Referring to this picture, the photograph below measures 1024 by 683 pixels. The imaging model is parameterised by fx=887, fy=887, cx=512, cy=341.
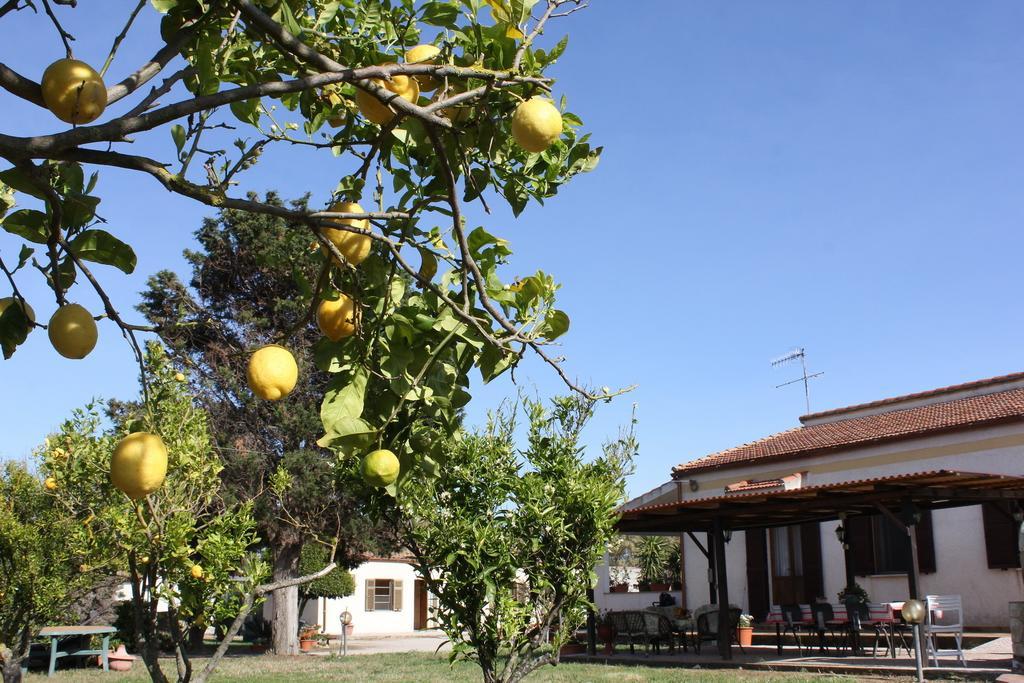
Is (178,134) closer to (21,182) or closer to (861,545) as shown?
(21,182)

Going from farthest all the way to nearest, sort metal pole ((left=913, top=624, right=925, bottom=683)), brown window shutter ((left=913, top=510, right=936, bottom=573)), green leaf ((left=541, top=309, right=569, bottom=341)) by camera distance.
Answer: brown window shutter ((left=913, top=510, right=936, bottom=573)) < metal pole ((left=913, top=624, right=925, bottom=683)) < green leaf ((left=541, top=309, right=569, bottom=341))

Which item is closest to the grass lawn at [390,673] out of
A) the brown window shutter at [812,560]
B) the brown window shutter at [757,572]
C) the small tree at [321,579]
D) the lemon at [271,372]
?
the small tree at [321,579]

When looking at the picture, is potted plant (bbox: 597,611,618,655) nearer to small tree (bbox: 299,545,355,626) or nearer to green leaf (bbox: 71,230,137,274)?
small tree (bbox: 299,545,355,626)

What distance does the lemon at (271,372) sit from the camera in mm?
1925

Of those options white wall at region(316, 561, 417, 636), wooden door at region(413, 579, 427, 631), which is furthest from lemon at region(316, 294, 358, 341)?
wooden door at region(413, 579, 427, 631)

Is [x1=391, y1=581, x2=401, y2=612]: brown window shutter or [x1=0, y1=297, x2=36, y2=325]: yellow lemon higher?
[x1=0, y1=297, x2=36, y2=325]: yellow lemon

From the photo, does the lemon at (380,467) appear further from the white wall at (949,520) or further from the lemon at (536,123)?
the white wall at (949,520)

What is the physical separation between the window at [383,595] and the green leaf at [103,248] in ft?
118

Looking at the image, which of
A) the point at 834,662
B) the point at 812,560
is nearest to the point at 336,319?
the point at 834,662

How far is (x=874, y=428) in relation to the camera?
64.0 ft

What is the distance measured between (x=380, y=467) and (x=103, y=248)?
2.80 ft

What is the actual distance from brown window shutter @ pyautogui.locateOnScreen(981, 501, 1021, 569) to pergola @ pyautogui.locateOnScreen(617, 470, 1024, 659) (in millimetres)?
1192

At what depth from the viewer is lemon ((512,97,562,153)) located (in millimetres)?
1783

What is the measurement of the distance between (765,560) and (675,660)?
549 centimetres
